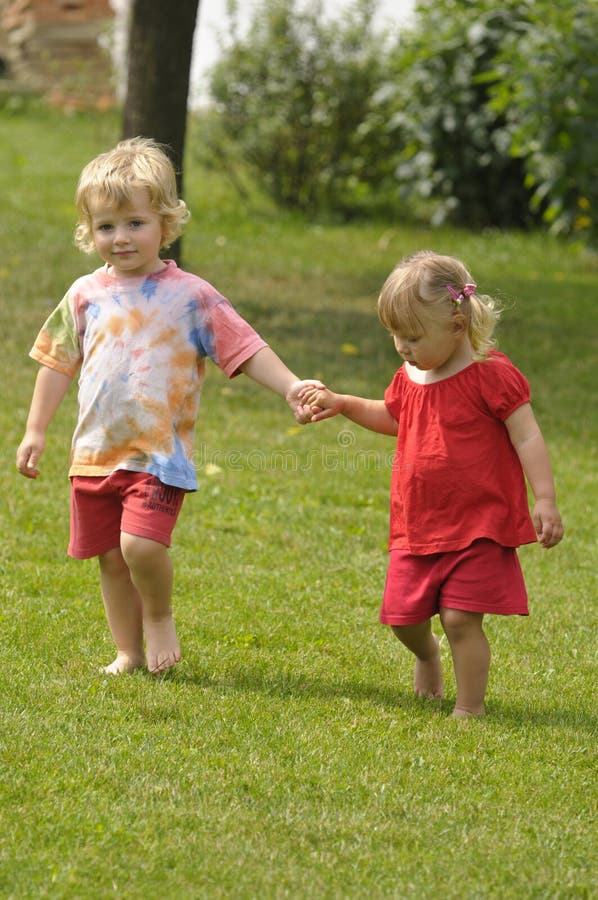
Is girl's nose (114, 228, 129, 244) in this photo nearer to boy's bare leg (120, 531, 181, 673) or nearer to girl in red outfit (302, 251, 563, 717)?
girl in red outfit (302, 251, 563, 717)

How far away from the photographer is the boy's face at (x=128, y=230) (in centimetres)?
383

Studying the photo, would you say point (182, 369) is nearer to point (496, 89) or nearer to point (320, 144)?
point (496, 89)

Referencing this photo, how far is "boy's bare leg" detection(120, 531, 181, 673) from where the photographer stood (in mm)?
3826

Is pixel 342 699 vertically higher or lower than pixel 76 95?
lower

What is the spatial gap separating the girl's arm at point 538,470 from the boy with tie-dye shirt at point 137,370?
621 mm

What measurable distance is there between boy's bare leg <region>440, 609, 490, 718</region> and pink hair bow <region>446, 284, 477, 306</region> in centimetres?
88

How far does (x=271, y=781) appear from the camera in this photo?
130 inches

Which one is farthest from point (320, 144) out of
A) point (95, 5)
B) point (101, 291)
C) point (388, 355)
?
point (101, 291)

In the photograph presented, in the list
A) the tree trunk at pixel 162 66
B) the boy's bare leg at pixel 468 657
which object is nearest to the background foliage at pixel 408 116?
the tree trunk at pixel 162 66

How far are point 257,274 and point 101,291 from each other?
253 inches

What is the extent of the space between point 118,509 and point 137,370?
1.47 ft

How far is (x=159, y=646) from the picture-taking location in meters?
4.01

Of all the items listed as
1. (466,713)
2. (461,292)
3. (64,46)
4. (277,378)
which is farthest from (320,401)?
(64,46)

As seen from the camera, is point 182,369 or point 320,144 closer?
point 182,369
